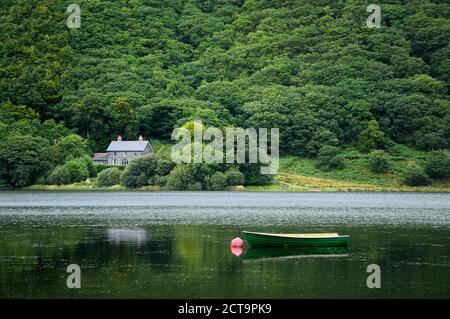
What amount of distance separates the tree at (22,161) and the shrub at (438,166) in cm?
7008

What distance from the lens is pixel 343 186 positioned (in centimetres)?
14200

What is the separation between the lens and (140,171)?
13712cm

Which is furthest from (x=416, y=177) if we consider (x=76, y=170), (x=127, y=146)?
(x=76, y=170)

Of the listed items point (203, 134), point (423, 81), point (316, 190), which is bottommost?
point (316, 190)

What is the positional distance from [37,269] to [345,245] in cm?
2164

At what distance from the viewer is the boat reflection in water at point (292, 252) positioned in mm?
49031

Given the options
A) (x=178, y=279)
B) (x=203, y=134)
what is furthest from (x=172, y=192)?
(x=178, y=279)

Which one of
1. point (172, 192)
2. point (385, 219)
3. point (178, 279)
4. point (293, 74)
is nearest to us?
point (178, 279)

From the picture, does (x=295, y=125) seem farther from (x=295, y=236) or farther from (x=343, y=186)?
(x=295, y=236)

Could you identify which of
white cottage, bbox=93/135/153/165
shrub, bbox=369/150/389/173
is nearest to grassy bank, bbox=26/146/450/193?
shrub, bbox=369/150/389/173

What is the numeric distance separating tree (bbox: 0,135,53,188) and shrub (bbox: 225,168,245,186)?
3265 cm

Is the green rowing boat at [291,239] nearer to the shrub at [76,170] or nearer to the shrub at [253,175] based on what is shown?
the shrub at [253,175]

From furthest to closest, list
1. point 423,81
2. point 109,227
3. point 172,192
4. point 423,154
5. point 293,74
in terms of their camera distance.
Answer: point 293,74, point 423,81, point 423,154, point 172,192, point 109,227

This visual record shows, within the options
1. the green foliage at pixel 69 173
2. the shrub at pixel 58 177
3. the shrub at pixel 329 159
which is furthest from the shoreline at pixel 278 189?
the shrub at pixel 329 159
